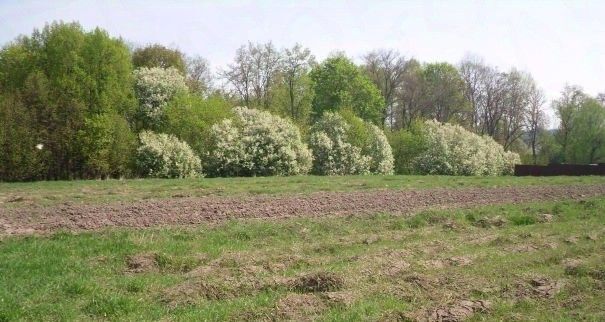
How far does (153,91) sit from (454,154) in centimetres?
3486

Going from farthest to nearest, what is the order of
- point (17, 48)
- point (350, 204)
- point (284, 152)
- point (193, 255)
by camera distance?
1. point (284, 152)
2. point (17, 48)
3. point (350, 204)
4. point (193, 255)

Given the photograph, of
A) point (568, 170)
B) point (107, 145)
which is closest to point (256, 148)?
point (107, 145)

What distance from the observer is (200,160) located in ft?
149

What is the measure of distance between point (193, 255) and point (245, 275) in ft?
7.09

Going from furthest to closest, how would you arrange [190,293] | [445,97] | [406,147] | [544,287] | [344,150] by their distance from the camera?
[445,97] → [406,147] → [344,150] → [544,287] → [190,293]

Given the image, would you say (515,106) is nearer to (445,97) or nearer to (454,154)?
(445,97)

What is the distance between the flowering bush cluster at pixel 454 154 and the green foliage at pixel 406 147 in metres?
1.60

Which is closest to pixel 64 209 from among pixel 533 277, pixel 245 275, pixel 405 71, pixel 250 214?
pixel 250 214

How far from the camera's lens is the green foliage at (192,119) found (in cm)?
4738

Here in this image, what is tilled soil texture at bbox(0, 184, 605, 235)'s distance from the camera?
1493 cm

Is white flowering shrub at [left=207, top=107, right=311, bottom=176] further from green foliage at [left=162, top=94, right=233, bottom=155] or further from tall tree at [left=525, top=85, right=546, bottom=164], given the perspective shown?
tall tree at [left=525, top=85, right=546, bottom=164]

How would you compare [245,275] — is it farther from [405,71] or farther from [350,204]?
[405,71]

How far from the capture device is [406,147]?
6719 cm

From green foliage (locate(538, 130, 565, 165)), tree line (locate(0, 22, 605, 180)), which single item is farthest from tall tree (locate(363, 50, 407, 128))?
green foliage (locate(538, 130, 565, 165))
